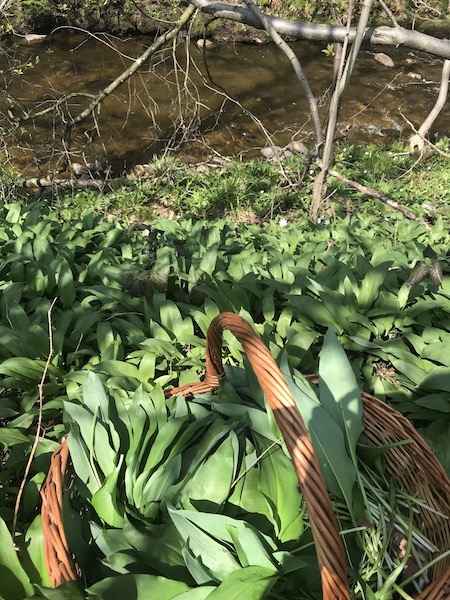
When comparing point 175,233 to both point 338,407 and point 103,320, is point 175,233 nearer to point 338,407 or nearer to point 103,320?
point 103,320

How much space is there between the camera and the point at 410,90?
9.29m

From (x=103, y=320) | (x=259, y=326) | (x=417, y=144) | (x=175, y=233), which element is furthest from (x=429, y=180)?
(x=103, y=320)

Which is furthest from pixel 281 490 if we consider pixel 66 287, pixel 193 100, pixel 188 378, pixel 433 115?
pixel 433 115

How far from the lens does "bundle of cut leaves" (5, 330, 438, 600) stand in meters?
1.17

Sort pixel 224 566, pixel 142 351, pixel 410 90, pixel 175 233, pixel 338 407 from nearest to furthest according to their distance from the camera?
pixel 224 566 < pixel 338 407 < pixel 142 351 < pixel 175 233 < pixel 410 90

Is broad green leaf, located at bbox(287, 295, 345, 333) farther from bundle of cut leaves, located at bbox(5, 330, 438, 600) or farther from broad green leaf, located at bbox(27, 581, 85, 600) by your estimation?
broad green leaf, located at bbox(27, 581, 85, 600)

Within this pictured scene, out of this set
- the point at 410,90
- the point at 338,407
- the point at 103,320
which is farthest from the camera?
the point at 410,90

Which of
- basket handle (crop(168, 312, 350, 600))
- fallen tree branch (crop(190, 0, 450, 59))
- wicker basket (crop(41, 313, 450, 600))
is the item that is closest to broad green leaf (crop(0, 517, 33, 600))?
wicker basket (crop(41, 313, 450, 600))

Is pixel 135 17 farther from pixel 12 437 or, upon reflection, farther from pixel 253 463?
pixel 253 463

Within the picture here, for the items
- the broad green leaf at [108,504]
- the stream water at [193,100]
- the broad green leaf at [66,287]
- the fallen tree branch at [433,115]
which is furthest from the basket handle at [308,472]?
the stream water at [193,100]

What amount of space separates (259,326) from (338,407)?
90 cm

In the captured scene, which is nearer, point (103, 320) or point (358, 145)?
point (103, 320)

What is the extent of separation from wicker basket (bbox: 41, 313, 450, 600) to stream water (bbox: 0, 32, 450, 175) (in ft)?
16.2

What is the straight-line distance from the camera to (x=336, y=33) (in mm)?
3498
